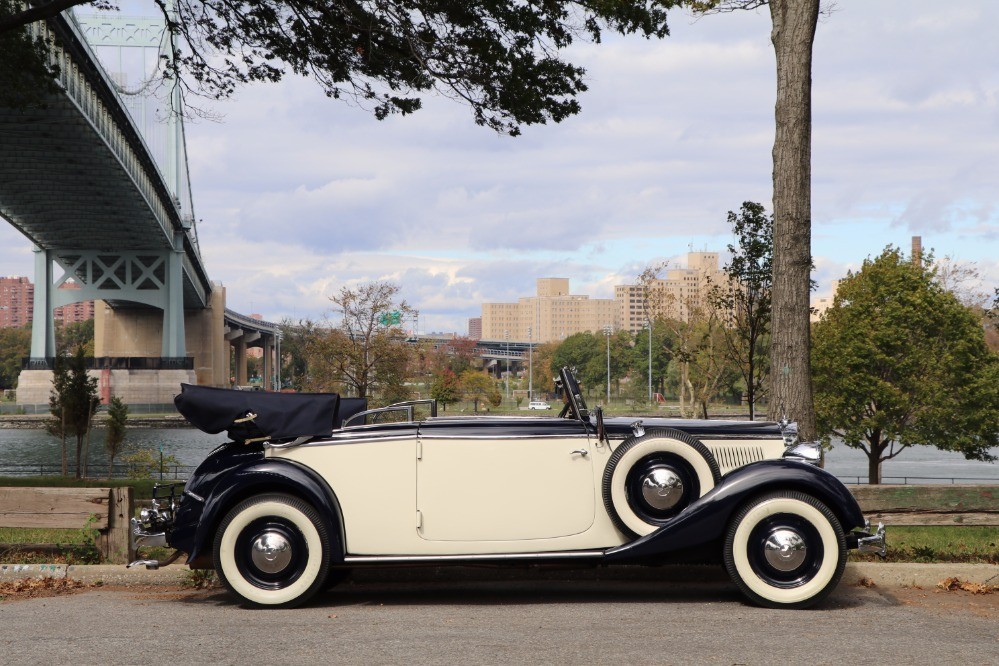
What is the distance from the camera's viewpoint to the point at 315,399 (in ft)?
19.1

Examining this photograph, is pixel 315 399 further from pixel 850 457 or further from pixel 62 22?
pixel 850 457

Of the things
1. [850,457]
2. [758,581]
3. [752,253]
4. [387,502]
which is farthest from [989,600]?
[850,457]

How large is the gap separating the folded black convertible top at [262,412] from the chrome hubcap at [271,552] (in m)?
0.59

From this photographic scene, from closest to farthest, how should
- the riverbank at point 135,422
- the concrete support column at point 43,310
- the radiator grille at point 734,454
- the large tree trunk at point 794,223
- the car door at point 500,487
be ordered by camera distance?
the car door at point 500,487, the radiator grille at point 734,454, the large tree trunk at point 794,223, the riverbank at point 135,422, the concrete support column at point 43,310

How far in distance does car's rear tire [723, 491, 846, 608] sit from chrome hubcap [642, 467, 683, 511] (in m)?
0.36

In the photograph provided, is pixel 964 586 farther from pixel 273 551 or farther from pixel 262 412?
pixel 262 412

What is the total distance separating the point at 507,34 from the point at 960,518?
6224 millimetres

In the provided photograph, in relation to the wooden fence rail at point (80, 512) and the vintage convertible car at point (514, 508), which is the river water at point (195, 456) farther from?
the vintage convertible car at point (514, 508)

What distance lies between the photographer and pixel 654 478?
5602 mm

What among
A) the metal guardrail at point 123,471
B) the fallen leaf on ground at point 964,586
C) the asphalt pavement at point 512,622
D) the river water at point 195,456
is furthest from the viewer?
the river water at point 195,456

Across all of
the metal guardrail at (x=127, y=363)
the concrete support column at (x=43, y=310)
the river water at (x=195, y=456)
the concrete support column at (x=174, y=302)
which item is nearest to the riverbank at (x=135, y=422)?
the river water at (x=195, y=456)

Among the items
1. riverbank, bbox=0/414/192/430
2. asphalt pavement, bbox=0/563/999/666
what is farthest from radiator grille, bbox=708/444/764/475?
riverbank, bbox=0/414/192/430

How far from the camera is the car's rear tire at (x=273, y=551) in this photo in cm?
562

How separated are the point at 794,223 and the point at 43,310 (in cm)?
7112
